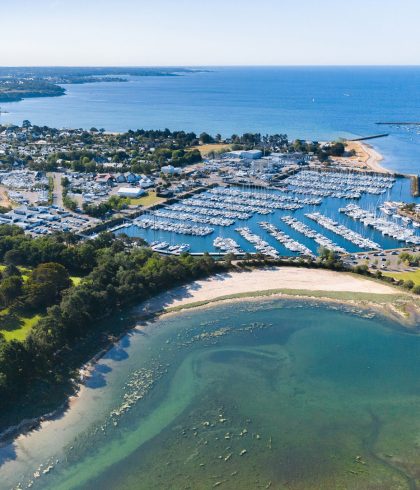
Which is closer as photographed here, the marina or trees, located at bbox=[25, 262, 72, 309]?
trees, located at bbox=[25, 262, 72, 309]

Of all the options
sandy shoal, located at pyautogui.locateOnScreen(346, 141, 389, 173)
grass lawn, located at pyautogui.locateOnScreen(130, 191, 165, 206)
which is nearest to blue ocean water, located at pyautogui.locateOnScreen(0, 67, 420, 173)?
sandy shoal, located at pyautogui.locateOnScreen(346, 141, 389, 173)

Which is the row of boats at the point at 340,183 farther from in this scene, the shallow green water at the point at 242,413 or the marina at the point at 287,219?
the shallow green water at the point at 242,413

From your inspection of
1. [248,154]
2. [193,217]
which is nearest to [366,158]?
[248,154]

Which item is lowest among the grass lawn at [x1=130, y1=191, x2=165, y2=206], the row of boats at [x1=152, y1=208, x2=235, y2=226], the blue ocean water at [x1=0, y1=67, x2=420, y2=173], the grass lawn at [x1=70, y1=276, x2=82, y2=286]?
the grass lawn at [x1=70, y1=276, x2=82, y2=286]

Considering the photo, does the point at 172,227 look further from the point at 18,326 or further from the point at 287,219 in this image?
the point at 18,326

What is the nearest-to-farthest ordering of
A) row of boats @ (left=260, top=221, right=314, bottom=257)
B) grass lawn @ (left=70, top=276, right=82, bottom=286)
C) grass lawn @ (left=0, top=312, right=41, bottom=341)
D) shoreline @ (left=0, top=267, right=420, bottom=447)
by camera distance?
1. grass lawn @ (left=0, top=312, right=41, bottom=341)
2. shoreline @ (left=0, top=267, right=420, bottom=447)
3. grass lawn @ (left=70, top=276, right=82, bottom=286)
4. row of boats @ (left=260, top=221, right=314, bottom=257)

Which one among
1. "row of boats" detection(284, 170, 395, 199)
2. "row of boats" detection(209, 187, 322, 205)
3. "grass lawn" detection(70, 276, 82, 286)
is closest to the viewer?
"grass lawn" detection(70, 276, 82, 286)

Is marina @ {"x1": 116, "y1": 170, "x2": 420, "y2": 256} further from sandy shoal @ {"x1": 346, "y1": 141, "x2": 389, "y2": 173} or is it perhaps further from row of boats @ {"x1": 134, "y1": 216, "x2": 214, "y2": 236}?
sandy shoal @ {"x1": 346, "y1": 141, "x2": 389, "y2": 173}

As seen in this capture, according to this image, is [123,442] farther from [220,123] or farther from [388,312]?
[220,123]
